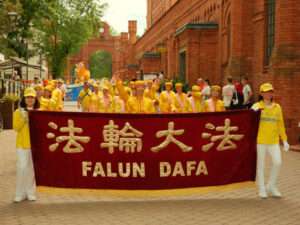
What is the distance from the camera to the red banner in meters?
7.13

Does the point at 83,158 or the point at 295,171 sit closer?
the point at 83,158

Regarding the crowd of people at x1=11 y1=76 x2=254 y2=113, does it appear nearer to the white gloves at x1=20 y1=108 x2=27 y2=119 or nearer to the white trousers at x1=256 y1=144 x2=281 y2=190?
the white gloves at x1=20 y1=108 x2=27 y2=119

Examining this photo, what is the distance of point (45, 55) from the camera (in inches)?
2174

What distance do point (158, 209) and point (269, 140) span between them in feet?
7.34

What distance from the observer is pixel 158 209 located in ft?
22.2

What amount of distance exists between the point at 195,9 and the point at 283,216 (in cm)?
2272

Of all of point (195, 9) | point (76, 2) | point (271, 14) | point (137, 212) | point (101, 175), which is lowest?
point (137, 212)

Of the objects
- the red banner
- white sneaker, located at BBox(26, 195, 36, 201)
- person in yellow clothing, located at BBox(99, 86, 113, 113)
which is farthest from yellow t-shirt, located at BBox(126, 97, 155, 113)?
person in yellow clothing, located at BBox(99, 86, 113, 113)

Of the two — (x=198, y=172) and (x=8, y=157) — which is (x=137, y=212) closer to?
(x=198, y=172)

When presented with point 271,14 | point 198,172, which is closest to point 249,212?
point 198,172

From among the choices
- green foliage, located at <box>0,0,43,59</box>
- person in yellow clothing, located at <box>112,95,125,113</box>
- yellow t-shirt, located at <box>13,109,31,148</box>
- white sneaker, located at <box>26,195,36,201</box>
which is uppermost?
green foliage, located at <box>0,0,43,59</box>

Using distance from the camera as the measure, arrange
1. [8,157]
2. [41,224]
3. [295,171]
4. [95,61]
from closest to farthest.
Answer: [41,224] < [295,171] < [8,157] < [95,61]

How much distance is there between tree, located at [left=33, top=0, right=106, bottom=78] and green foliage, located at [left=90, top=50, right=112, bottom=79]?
206 feet

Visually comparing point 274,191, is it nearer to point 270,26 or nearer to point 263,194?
point 263,194
